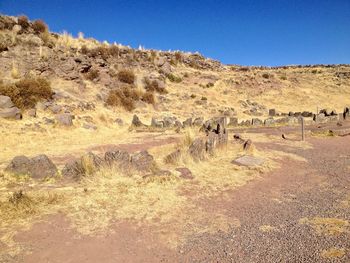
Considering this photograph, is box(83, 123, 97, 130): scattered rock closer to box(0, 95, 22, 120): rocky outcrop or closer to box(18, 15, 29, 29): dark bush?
box(0, 95, 22, 120): rocky outcrop

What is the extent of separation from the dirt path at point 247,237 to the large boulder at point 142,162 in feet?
7.53

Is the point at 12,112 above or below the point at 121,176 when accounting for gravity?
above

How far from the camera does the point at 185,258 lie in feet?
15.4

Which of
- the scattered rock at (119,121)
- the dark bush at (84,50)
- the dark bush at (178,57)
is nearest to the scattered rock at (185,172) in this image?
the scattered rock at (119,121)

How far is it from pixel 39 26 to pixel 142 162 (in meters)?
18.9

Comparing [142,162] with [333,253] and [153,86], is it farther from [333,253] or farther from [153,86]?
[153,86]

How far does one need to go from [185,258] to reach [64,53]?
2060 cm

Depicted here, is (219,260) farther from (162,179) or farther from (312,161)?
(312,161)

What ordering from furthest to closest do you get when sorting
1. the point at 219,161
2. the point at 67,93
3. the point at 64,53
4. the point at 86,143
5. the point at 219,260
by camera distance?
the point at 64,53
the point at 67,93
the point at 86,143
the point at 219,161
the point at 219,260

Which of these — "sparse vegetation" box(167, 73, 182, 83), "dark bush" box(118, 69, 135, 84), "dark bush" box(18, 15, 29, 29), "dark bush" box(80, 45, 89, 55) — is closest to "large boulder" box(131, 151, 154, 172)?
"dark bush" box(118, 69, 135, 84)

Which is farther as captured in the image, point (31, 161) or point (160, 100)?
point (160, 100)

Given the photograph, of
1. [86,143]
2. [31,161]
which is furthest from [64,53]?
[31,161]

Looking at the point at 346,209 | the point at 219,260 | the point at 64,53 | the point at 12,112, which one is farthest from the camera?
the point at 64,53

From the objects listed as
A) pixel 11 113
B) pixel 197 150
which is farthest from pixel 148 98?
pixel 197 150
